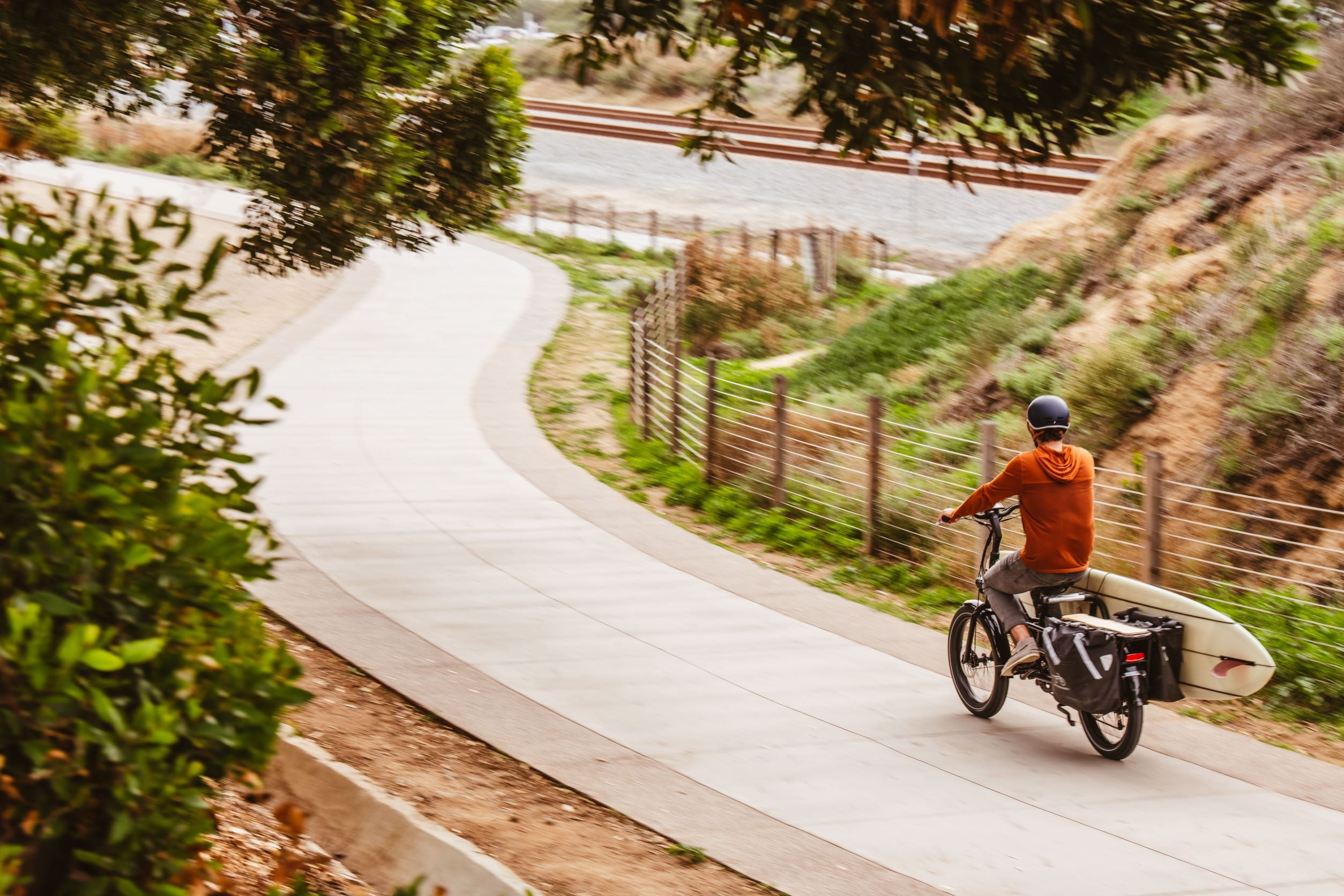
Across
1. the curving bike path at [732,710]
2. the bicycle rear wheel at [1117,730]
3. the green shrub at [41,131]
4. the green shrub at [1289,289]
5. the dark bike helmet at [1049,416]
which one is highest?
the green shrub at [41,131]

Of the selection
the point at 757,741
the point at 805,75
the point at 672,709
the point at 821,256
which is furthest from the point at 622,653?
the point at 821,256

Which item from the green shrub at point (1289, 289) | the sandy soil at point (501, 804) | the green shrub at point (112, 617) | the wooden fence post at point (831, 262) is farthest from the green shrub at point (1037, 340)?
the green shrub at point (112, 617)

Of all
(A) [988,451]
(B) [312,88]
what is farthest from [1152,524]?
(B) [312,88]

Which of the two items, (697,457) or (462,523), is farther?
(697,457)

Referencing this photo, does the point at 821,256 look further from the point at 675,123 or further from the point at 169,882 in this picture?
the point at 169,882

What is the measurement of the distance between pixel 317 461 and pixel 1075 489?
9779mm

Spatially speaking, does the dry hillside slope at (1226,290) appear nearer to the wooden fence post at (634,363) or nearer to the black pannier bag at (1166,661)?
the black pannier bag at (1166,661)

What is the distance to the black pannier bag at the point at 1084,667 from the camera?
7.08 meters

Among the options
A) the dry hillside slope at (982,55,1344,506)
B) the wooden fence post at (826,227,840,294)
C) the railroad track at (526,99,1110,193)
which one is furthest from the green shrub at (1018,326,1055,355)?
the railroad track at (526,99,1110,193)

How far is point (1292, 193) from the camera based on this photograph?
15.2 m

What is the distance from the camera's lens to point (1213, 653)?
7047 mm

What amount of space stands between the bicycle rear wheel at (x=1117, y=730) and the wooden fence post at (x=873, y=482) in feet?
14.5

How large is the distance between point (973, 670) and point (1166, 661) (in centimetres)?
147

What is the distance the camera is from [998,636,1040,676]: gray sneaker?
7648 millimetres
